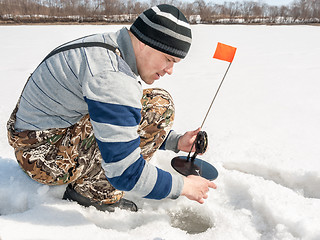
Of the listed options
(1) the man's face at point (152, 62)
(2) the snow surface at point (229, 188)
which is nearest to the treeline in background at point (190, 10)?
(2) the snow surface at point (229, 188)

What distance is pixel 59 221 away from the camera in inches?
45.9

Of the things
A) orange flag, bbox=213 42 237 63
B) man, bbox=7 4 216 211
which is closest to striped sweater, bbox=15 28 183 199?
man, bbox=7 4 216 211

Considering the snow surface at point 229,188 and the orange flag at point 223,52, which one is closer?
the snow surface at point 229,188

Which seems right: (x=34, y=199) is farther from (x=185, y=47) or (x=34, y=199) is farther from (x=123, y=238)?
(x=185, y=47)

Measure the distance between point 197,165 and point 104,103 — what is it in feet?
2.59

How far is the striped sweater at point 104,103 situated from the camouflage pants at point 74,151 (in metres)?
0.05

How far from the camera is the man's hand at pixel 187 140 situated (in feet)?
4.71

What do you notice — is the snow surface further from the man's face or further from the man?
the man's face

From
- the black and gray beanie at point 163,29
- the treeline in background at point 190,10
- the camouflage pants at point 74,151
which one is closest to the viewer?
the black and gray beanie at point 163,29

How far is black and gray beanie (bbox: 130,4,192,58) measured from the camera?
3.19ft

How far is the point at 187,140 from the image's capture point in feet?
4.75

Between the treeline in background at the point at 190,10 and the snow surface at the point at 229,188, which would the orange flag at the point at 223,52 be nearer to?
the snow surface at the point at 229,188

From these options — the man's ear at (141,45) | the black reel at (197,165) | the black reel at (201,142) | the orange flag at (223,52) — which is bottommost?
the black reel at (197,165)

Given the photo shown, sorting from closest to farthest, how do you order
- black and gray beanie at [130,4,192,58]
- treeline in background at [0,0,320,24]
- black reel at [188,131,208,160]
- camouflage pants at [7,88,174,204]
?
1. black and gray beanie at [130,4,192,58]
2. camouflage pants at [7,88,174,204]
3. black reel at [188,131,208,160]
4. treeline in background at [0,0,320,24]
